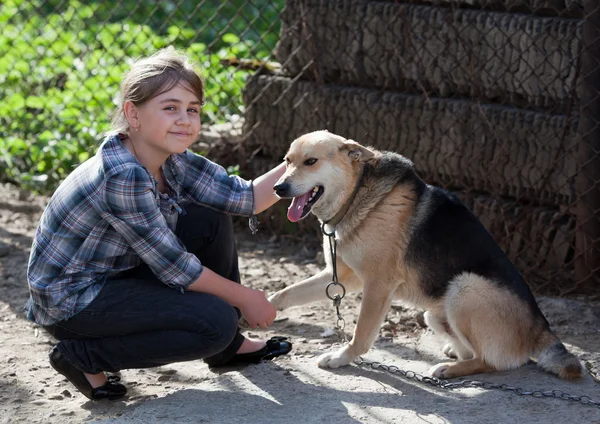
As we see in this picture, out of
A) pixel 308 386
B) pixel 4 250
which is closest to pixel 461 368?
pixel 308 386

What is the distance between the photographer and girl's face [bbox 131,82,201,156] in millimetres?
3494

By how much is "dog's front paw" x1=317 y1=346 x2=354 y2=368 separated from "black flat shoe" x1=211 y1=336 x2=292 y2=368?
0.68 ft

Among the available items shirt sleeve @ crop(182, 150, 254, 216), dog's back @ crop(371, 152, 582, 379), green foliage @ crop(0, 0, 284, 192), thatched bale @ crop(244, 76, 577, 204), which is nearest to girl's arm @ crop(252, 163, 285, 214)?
shirt sleeve @ crop(182, 150, 254, 216)

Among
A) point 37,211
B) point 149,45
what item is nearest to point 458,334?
point 37,211

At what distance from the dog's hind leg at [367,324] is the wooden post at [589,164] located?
1660 mm


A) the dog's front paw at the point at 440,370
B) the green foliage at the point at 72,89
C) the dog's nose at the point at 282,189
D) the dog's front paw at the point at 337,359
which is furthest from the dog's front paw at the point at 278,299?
the green foliage at the point at 72,89

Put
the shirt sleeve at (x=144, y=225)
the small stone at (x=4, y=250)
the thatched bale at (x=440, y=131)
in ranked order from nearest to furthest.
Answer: the shirt sleeve at (x=144, y=225)
the thatched bale at (x=440, y=131)
the small stone at (x=4, y=250)

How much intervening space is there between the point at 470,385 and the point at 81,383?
1707 mm

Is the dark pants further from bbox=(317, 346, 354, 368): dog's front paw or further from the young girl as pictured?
bbox=(317, 346, 354, 368): dog's front paw

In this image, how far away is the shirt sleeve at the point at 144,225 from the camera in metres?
3.35

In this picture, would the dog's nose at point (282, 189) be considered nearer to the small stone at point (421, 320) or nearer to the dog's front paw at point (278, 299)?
the dog's front paw at point (278, 299)

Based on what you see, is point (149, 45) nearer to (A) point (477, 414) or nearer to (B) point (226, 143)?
(B) point (226, 143)

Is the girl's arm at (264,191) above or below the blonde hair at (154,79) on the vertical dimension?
below

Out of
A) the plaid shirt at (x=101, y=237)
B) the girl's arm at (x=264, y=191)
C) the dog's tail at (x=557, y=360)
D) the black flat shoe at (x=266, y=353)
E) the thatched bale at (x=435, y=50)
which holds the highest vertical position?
the thatched bale at (x=435, y=50)
